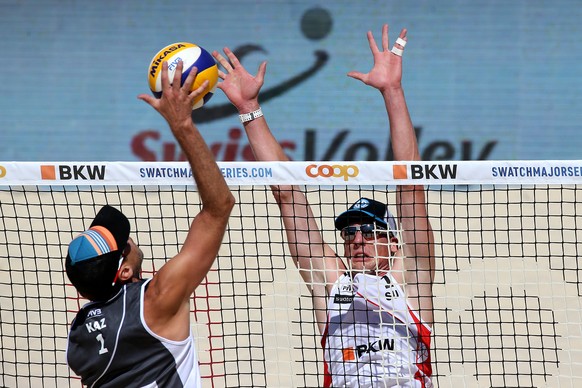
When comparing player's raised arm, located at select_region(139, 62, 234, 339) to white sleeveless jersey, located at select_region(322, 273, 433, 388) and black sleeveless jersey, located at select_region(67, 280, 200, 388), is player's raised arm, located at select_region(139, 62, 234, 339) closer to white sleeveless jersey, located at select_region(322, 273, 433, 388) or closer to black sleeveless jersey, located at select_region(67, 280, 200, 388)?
black sleeveless jersey, located at select_region(67, 280, 200, 388)

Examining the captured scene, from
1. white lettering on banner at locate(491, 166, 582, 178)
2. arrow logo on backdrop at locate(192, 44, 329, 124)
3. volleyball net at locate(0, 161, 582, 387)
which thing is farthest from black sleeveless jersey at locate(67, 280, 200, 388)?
arrow logo on backdrop at locate(192, 44, 329, 124)

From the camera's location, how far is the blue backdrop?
14383mm

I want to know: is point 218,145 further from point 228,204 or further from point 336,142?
point 228,204

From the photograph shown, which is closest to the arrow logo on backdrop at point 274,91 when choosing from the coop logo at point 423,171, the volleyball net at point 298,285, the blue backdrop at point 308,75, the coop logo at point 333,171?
→ the blue backdrop at point 308,75

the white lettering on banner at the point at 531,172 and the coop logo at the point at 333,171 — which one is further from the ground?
the coop logo at the point at 333,171

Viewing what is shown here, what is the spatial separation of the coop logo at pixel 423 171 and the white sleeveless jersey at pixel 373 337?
Result: 1.80ft

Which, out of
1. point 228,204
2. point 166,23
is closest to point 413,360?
point 228,204

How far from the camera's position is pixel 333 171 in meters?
4.93

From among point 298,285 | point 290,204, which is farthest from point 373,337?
point 298,285

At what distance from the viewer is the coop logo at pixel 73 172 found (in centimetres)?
500

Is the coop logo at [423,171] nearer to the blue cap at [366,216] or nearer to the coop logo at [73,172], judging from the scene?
the blue cap at [366,216]

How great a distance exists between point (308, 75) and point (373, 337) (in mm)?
10198

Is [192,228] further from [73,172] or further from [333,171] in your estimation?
[73,172]

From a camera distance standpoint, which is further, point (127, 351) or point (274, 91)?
point (274, 91)
